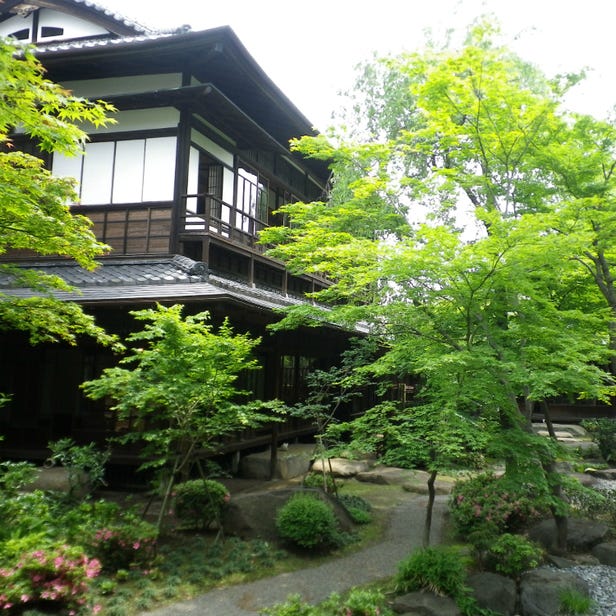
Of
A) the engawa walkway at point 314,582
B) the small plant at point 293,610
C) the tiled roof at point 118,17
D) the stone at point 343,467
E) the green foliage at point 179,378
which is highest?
the tiled roof at point 118,17

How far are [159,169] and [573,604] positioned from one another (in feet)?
38.8

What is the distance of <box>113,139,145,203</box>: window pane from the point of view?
520 inches

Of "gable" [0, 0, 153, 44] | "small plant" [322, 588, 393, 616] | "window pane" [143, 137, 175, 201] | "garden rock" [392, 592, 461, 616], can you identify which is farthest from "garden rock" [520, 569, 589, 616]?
"gable" [0, 0, 153, 44]

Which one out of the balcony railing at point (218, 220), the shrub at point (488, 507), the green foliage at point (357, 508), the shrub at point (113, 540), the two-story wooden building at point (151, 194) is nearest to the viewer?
the shrub at point (113, 540)

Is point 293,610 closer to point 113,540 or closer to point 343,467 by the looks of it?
point 113,540

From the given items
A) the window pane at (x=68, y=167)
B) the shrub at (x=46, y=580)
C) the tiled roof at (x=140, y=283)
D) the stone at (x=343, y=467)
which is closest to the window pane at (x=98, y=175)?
the window pane at (x=68, y=167)

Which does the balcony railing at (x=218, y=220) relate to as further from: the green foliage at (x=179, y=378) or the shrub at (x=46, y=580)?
the shrub at (x=46, y=580)

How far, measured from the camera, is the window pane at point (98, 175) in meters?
13.3

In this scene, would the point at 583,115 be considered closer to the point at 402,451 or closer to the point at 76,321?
the point at 402,451

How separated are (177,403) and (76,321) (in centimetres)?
231

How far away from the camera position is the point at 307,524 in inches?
330

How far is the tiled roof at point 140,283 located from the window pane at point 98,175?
1722mm

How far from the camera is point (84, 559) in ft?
19.7

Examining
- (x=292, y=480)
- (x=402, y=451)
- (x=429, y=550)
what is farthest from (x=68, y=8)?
(x=429, y=550)
